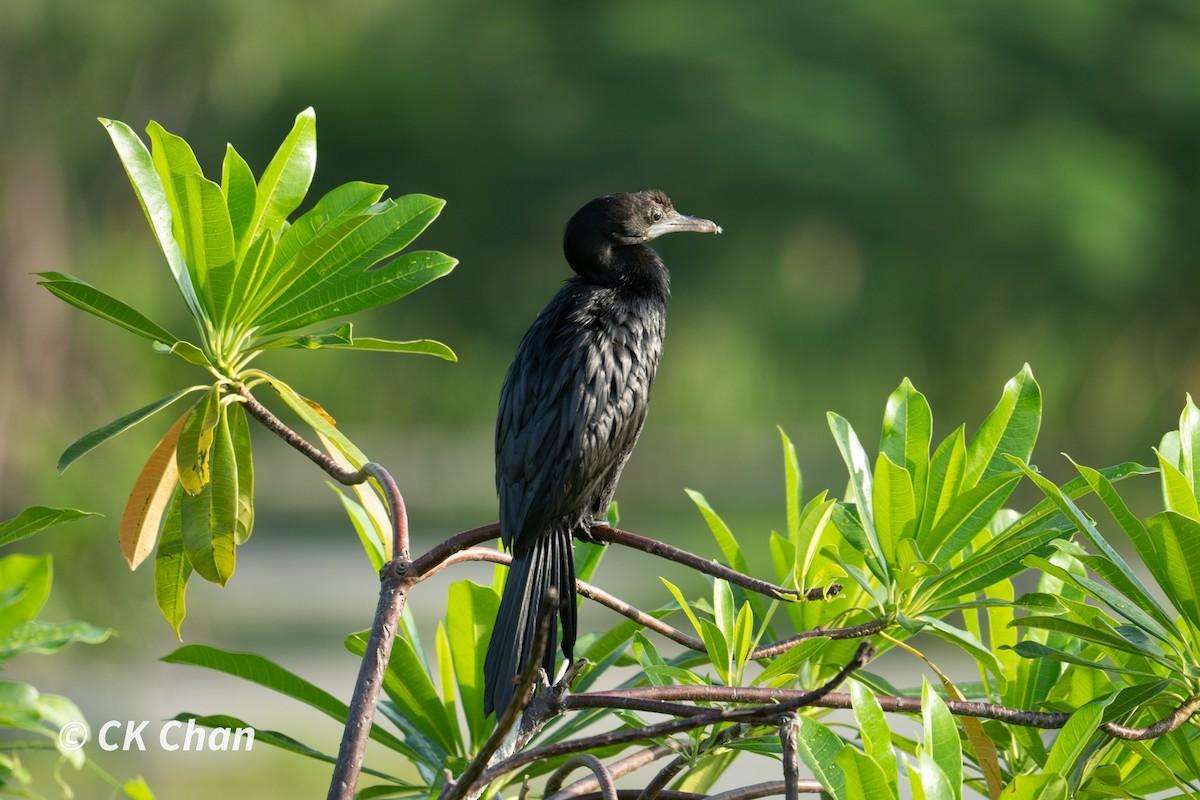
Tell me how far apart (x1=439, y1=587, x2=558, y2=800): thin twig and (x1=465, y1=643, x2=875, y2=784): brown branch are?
38 mm

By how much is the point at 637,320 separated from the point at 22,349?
24.4 ft

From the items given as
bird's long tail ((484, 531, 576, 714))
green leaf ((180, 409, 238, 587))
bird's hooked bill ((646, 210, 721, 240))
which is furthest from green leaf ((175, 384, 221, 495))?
bird's hooked bill ((646, 210, 721, 240))

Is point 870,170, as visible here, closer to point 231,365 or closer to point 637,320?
point 637,320

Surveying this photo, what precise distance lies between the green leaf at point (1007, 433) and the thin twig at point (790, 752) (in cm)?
45

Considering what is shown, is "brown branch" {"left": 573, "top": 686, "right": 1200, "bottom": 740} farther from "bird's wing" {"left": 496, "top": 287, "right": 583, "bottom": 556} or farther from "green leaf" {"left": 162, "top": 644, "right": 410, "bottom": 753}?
"bird's wing" {"left": 496, "top": 287, "right": 583, "bottom": 556}

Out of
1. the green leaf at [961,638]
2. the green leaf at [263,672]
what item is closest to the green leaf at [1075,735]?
the green leaf at [961,638]

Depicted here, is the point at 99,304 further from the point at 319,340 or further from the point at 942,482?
the point at 942,482

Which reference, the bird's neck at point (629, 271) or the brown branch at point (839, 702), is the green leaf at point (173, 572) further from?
the bird's neck at point (629, 271)

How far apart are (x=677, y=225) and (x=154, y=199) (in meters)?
1.51

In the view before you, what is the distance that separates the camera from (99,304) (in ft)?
4.50

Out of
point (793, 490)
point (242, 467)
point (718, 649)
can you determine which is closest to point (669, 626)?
point (718, 649)

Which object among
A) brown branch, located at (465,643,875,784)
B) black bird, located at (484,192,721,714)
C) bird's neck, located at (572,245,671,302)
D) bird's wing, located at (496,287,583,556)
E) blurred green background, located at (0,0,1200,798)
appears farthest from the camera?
blurred green background, located at (0,0,1200,798)

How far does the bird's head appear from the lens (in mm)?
2510

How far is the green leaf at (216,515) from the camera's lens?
1419 millimetres
